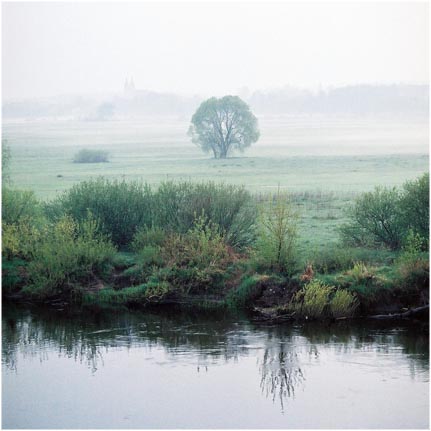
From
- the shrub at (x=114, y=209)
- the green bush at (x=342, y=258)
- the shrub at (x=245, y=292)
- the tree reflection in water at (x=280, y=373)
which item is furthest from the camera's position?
the shrub at (x=114, y=209)

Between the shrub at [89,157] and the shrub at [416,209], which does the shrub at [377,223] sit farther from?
the shrub at [89,157]

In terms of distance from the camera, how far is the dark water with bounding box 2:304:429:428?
12289mm

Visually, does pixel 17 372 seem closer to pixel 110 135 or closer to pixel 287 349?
pixel 287 349

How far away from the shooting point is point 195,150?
33.8 metres

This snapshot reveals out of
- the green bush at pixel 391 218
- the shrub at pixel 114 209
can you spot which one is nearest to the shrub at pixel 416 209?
the green bush at pixel 391 218

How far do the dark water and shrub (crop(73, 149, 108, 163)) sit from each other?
15.9 metres

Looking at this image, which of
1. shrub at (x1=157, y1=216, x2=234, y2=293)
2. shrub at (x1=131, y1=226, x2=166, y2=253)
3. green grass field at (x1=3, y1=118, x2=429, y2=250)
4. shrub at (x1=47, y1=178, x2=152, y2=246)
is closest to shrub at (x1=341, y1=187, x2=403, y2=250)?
shrub at (x1=157, y1=216, x2=234, y2=293)

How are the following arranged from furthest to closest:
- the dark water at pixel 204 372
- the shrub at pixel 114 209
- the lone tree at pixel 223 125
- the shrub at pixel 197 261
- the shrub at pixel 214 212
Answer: the lone tree at pixel 223 125 → the shrub at pixel 114 209 → the shrub at pixel 214 212 → the shrub at pixel 197 261 → the dark water at pixel 204 372

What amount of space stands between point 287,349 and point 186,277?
3246mm

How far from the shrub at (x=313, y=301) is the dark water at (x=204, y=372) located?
33 cm

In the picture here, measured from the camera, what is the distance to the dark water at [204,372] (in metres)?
12.3

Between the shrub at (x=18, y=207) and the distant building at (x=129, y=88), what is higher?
the distant building at (x=129, y=88)

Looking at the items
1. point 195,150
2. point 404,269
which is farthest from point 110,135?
point 404,269

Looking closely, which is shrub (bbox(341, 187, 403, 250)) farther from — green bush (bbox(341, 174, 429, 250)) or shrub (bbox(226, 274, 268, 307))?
shrub (bbox(226, 274, 268, 307))
